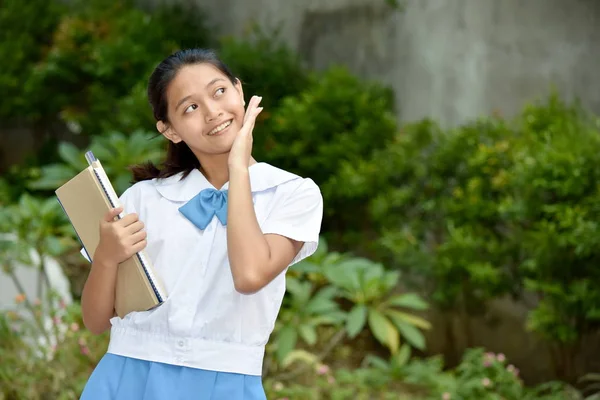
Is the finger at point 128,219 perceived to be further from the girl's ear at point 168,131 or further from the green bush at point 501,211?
the green bush at point 501,211

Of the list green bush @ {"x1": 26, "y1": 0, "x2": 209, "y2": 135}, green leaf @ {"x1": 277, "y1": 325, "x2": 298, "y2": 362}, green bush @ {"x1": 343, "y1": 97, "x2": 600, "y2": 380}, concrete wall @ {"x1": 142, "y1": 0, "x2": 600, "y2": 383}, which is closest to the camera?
green leaf @ {"x1": 277, "y1": 325, "x2": 298, "y2": 362}

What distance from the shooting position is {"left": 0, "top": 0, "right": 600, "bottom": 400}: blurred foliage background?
449 centimetres

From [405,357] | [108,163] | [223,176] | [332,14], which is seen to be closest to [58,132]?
[332,14]

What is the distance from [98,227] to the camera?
1.54 meters

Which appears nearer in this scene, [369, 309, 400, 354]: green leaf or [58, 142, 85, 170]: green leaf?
[369, 309, 400, 354]: green leaf

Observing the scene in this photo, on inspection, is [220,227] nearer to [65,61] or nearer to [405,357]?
[405,357]

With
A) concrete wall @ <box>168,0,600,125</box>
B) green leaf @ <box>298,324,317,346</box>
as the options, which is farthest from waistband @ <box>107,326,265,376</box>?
concrete wall @ <box>168,0,600,125</box>

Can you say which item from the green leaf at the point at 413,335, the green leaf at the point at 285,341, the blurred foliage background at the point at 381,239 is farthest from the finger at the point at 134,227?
the green leaf at the point at 413,335

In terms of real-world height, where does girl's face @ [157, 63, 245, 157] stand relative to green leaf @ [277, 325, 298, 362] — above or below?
above

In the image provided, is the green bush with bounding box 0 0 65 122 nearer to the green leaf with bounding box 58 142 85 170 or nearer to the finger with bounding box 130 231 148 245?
the green leaf with bounding box 58 142 85 170

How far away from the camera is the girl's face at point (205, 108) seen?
1.52 metres

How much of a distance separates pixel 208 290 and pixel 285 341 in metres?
2.85

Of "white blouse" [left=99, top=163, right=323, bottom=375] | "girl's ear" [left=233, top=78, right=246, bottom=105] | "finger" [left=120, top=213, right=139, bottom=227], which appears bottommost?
"white blouse" [left=99, top=163, right=323, bottom=375]

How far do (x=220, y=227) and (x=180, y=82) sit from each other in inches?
9.7
